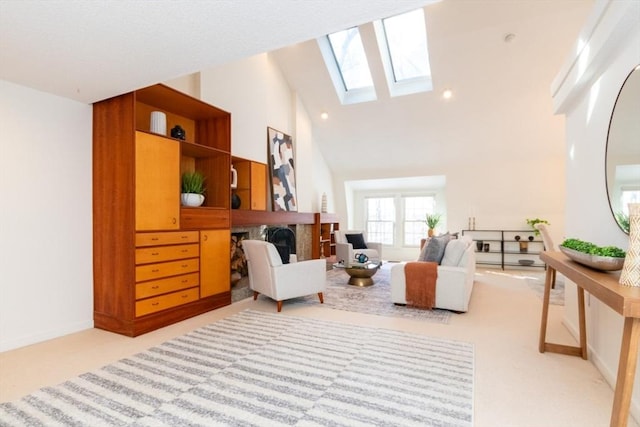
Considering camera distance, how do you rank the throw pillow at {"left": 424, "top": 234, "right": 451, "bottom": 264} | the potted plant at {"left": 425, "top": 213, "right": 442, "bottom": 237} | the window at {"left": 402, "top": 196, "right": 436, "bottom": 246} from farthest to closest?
the window at {"left": 402, "top": 196, "right": 436, "bottom": 246}, the potted plant at {"left": 425, "top": 213, "right": 442, "bottom": 237}, the throw pillow at {"left": 424, "top": 234, "right": 451, "bottom": 264}

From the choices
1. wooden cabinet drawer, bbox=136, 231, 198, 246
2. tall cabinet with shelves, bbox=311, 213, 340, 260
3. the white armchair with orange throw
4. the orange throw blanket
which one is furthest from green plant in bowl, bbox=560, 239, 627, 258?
tall cabinet with shelves, bbox=311, 213, 340, 260

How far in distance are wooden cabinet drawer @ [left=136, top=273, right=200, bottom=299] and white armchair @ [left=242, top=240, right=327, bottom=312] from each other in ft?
2.43

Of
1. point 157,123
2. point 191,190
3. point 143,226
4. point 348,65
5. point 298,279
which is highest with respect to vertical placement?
point 348,65

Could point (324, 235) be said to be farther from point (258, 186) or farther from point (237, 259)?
point (237, 259)

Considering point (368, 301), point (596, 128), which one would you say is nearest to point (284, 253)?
point (368, 301)

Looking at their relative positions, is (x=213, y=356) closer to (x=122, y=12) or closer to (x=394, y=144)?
(x=122, y=12)

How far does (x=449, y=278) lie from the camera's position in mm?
3771

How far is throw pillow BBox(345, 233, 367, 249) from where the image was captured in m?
7.10

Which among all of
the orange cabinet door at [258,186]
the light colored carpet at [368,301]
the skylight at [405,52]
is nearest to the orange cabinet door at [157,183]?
the orange cabinet door at [258,186]

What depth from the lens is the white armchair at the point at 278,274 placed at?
3846 mm

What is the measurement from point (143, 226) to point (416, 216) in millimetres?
6995

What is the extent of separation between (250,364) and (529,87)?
596 centimetres

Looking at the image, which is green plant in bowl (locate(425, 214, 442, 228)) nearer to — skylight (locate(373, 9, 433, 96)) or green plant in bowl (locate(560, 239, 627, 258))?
skylight (locate(373, 9, 433, 96))

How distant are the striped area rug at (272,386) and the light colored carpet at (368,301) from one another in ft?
2.61
